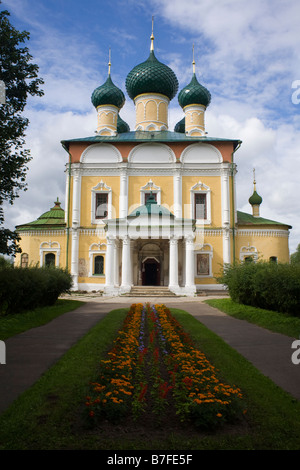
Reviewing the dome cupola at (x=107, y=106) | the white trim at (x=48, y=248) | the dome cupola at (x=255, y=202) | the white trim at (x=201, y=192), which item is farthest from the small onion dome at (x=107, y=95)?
the dome cupola at (x=255, y=202)

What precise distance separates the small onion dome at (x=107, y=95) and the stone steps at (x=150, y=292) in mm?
15535

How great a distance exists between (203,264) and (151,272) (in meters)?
3.62

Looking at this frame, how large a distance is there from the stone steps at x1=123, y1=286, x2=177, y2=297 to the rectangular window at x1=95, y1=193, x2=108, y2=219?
6.68 metres

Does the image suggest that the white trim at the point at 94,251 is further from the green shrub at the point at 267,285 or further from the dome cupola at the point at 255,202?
the dome cupola at the point at 255,202

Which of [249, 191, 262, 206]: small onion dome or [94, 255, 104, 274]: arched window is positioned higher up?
[249, 191, 262, 206]: small onion dome

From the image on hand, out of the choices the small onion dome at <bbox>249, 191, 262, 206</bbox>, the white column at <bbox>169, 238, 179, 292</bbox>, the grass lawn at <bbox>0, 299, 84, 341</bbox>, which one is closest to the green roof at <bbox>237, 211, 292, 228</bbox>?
the small onion dome at <bbox>249, 191, 262, 206</bbox>

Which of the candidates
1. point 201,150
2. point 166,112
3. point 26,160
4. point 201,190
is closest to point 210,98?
point 166,112

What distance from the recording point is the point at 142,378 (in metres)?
4.97

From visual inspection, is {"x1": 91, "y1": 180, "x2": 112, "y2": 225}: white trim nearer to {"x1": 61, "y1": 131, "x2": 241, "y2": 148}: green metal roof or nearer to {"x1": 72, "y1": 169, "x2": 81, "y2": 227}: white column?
{"x1": 72, "y1": 169, "x2": 81, "y2": 227}: white column

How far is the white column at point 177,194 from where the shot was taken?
25906 millimetres

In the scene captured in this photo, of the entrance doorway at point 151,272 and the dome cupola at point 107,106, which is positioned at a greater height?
the dome cupola at point 107,106

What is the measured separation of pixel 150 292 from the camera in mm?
21469

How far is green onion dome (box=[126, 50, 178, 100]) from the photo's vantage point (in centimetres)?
2908

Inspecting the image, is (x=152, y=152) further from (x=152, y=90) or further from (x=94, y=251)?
(x=94, y=251)
